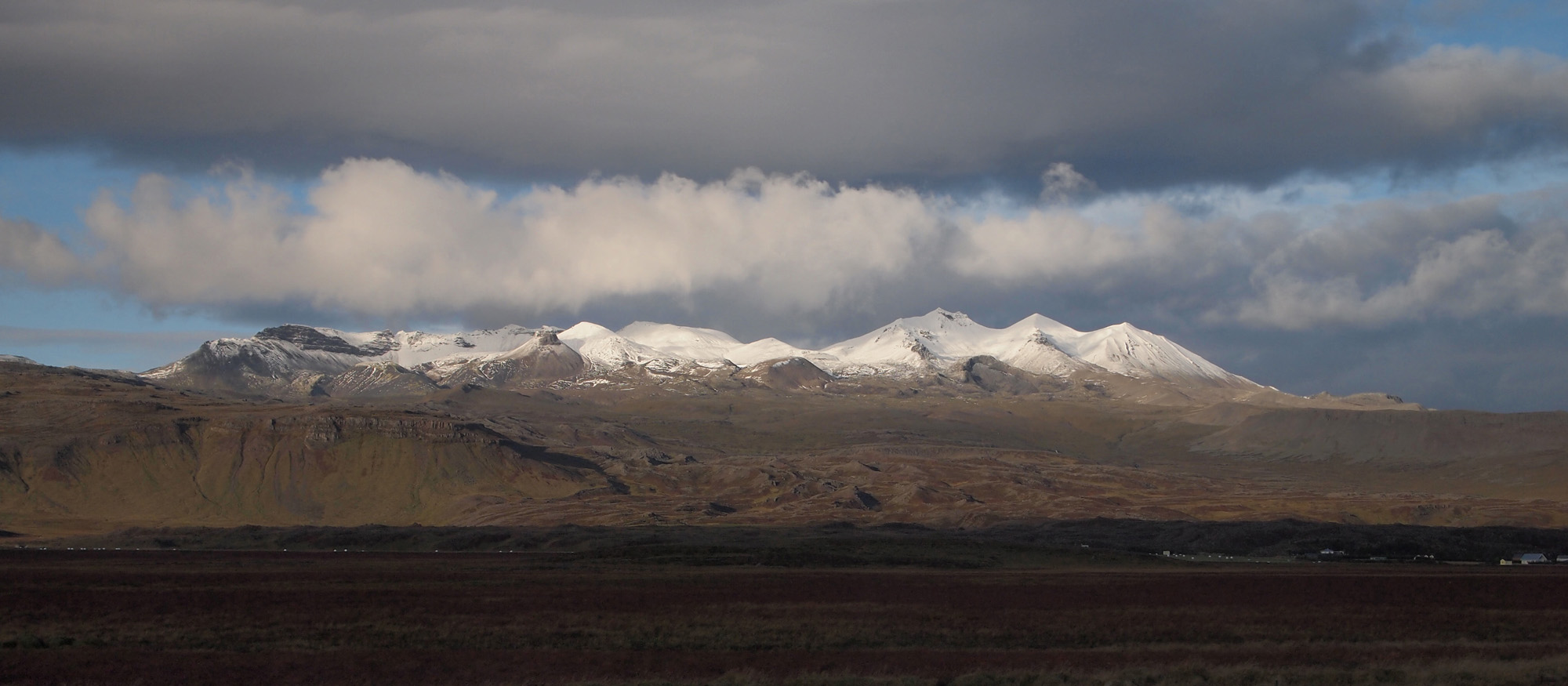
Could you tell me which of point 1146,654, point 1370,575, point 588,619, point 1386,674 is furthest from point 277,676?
point 1370,575

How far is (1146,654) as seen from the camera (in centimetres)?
4381

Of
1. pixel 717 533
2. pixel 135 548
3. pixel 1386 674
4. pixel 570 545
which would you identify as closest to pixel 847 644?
pixel 1386 674

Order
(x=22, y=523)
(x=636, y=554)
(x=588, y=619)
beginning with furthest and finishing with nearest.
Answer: (x=22, y=523)
(x=636, y=554)
(x=588, y=619)

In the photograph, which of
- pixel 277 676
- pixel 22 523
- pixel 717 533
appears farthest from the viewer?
pixel 22 523

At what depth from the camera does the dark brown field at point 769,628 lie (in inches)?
1534

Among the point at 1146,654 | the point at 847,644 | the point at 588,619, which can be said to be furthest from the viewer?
the point at 588,619

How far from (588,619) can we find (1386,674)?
3260cm

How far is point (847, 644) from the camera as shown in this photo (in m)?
48.5

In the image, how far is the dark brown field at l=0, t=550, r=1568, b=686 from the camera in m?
39.0

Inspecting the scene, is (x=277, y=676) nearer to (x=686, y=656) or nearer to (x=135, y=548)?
(x=686, y=656)

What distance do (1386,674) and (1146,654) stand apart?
8.07 m

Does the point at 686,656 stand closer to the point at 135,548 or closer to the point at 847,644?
the point at 847,644

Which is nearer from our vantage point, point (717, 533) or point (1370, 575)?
point (1370, 575)

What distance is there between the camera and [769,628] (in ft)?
173
